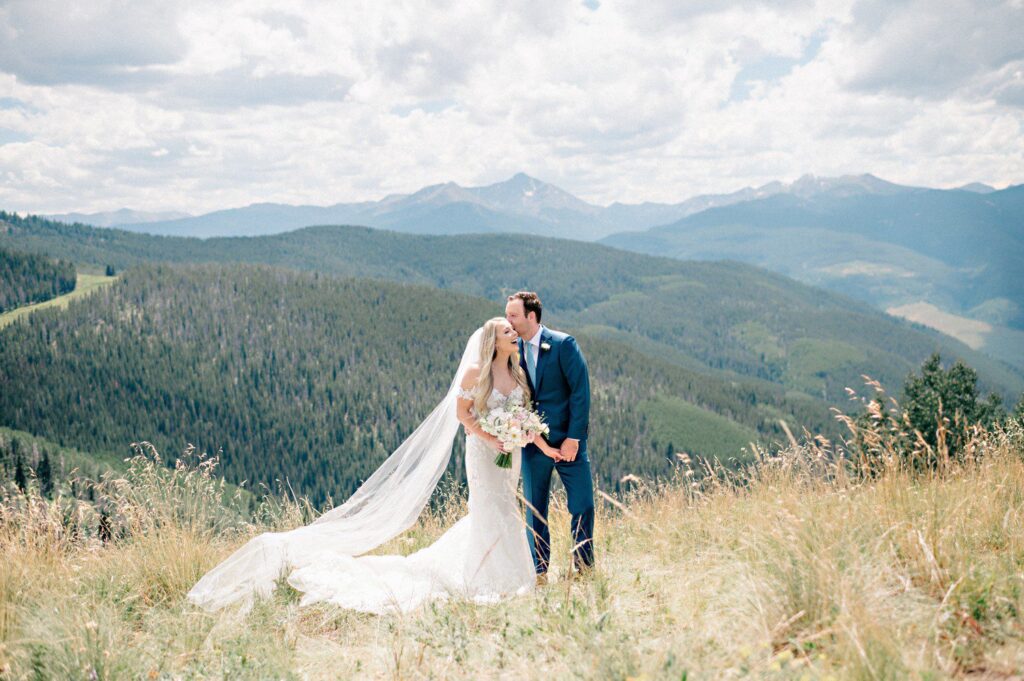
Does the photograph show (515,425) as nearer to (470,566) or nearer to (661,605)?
(470,566)

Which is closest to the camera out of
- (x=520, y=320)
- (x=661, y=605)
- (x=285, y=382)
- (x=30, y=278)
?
(x=661, y=605)

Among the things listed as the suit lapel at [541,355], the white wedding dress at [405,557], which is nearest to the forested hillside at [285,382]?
the white wedding dress at [405,557]

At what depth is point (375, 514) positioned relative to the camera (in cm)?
779

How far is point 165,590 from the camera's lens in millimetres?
6387

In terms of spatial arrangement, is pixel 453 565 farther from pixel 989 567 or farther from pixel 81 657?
pixel 989 567

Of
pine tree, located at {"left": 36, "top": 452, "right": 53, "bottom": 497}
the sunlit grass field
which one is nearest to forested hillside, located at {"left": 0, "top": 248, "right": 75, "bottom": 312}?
the sunlit grass field

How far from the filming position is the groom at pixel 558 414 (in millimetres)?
6254

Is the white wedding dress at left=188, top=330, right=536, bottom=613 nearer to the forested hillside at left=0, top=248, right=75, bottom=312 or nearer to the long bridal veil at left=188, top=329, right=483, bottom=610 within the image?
the long bridal veil at left=188, top=329, right=483, bottom=610

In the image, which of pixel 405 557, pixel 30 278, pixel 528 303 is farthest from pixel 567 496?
pixel 30 278

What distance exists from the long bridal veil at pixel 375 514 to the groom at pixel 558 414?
0.60 meters

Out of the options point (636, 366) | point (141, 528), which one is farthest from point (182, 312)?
point (141, 528)

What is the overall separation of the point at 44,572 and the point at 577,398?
5.00 m

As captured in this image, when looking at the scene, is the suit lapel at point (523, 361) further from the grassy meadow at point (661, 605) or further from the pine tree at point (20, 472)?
the pine tree at point (20, 472)

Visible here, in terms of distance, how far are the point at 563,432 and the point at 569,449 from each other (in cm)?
31
